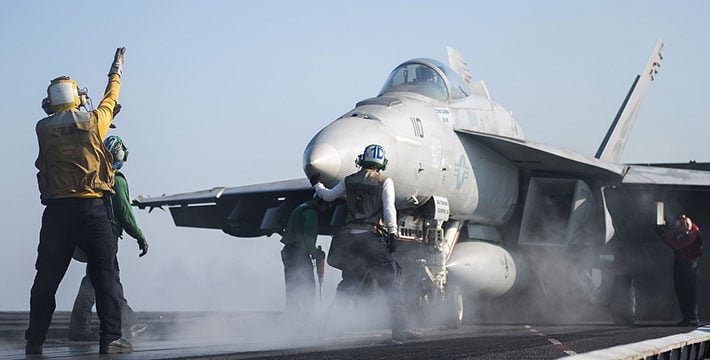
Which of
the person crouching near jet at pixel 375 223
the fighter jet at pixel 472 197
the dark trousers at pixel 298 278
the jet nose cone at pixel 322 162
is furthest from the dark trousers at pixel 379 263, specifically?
the dark trousers at pixel 298 278

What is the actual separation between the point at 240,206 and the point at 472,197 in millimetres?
5192

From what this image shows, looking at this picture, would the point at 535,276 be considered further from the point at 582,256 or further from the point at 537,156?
the point at 537,156

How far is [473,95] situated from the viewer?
1614 centimetres

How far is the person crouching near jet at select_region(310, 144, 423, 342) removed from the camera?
33.6ft

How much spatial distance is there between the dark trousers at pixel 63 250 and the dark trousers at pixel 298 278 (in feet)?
18.5

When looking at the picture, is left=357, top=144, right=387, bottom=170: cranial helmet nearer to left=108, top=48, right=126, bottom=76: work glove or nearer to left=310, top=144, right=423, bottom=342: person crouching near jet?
left=310, top=144, right=423, bottom=342: person crouching near jet

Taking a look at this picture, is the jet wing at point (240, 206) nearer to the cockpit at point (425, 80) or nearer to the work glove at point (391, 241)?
the cockpit at point (425, 80)

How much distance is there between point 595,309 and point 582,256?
1.83 m

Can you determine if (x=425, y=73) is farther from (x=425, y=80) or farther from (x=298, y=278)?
(x=298, y=278)

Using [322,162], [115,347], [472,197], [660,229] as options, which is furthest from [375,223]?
[660,229]

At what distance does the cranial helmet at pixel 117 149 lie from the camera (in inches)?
409

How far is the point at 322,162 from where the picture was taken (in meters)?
11.7

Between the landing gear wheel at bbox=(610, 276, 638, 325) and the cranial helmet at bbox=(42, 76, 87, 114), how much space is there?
11132 mm

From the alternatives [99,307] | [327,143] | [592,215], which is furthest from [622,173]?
[99,307]
